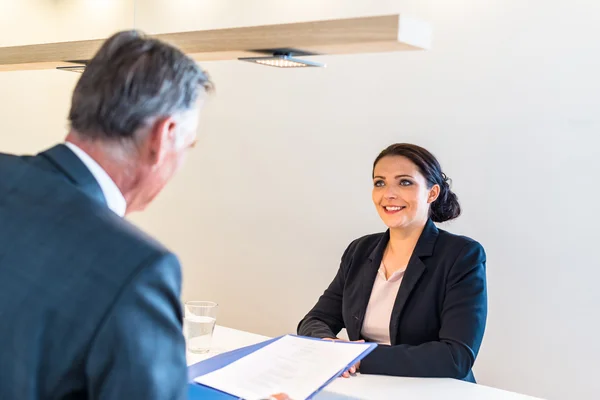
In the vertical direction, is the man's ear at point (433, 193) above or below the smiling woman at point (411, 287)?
above

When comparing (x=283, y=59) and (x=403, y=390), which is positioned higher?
(x=283, y=59)

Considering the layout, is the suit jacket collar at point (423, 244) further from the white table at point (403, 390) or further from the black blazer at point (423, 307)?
the white table at point (403, 390)

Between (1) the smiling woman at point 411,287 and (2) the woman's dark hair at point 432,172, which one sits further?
(2) the woman's dark hair at point 432,172

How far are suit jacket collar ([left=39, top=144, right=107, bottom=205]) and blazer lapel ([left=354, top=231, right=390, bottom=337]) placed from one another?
1.80 m

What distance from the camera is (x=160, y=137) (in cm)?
121

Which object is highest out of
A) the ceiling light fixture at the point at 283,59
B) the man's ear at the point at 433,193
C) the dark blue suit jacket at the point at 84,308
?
the ceiling light fixture at the point at 283,59

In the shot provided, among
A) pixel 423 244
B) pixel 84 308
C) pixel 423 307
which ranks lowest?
pixel 423 307

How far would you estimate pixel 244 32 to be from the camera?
67.4 inches

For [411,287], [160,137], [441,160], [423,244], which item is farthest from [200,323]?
[441,160]

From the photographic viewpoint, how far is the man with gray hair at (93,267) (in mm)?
998

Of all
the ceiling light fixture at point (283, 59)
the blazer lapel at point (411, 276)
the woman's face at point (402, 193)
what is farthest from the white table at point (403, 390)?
the ceiling light fixture at point (283, 59)

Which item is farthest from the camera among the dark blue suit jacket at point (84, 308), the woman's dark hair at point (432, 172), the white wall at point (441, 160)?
the white wall at point (441, 160)

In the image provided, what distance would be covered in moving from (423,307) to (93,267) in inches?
72.8

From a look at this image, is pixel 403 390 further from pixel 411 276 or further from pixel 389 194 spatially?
pixel 389 194
